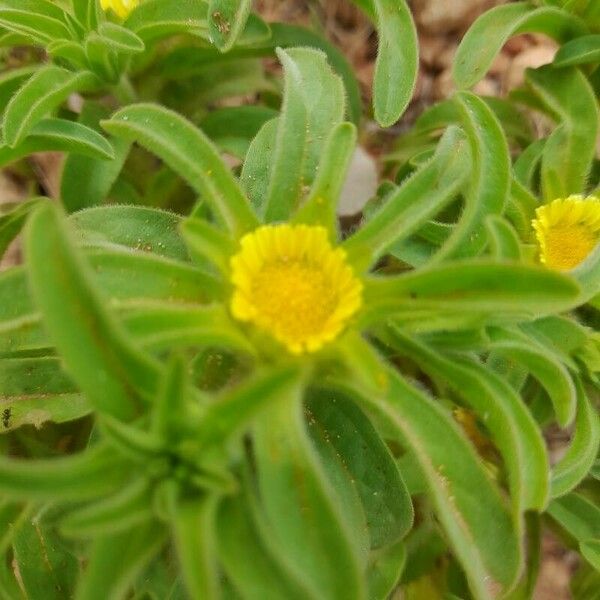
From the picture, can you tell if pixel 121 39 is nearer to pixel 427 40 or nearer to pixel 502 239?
pixel 502 239

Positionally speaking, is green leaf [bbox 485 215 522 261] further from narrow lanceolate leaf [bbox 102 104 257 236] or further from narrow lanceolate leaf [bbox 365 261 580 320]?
narrow lanceolate leaf [bbox 102 104 257 236]

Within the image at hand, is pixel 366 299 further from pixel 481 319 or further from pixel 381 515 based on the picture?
pixel 381 515

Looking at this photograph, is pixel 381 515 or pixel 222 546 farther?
pixel 381 515

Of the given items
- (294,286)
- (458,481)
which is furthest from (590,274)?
(294,286)

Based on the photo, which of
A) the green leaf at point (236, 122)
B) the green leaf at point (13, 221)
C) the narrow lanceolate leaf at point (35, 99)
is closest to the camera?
the narrow lanceolate leaf at point (35, 99)

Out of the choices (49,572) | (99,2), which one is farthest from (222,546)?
(99,2)

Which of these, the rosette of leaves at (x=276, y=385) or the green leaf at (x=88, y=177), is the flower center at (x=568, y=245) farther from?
the green leaf at (x=88, y=177)

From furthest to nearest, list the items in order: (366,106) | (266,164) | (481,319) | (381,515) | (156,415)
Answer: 1. (366,106)
2. (266,164)
3. (381,515)
4. (481,319)
5. (156,415)

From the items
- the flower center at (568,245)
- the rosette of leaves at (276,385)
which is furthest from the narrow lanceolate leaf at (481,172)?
the flower center at (568,245)
